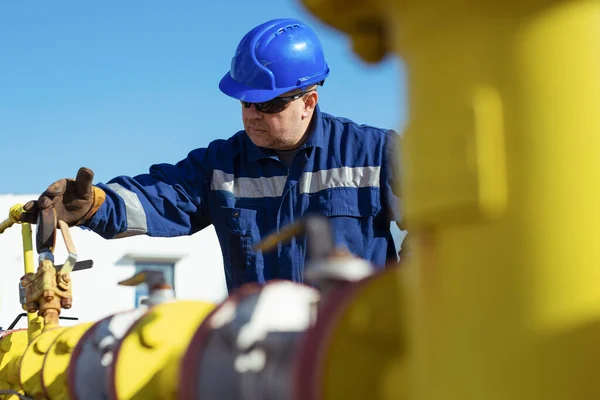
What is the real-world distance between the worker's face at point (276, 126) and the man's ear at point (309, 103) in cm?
2

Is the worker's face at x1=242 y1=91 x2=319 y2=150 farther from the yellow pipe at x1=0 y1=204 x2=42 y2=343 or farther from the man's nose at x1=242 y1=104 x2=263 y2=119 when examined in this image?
the yellow pipe at x1=0 y1=204 x2=42 y2=343

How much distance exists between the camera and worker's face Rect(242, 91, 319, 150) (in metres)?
2.87

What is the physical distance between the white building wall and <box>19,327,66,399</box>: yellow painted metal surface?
10.6m

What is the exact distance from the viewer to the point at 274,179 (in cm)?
291

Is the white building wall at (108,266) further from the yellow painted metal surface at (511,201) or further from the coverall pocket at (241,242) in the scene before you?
the yellow painted metal surface at (511,201)

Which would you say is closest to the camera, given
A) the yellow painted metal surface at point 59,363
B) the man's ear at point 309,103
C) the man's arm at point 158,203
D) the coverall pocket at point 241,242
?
the yellow painted metal surface at point 59,363

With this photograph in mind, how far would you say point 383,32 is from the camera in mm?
794

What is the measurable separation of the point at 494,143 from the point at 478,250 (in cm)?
8

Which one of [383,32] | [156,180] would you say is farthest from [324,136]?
[383,32]

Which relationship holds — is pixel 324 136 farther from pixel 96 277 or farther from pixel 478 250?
pixel 96 277

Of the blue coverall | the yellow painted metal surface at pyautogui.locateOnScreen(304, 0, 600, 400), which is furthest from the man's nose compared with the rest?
the yellow painted metal surface at pyautogui.locateOnScreen(304, 0, 600, 400)

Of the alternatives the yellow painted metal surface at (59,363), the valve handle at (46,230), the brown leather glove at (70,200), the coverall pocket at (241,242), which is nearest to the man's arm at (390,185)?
the coverall pocket at (241,242)

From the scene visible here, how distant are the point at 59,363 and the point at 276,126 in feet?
3.97

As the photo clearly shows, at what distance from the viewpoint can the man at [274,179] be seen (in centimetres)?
275
